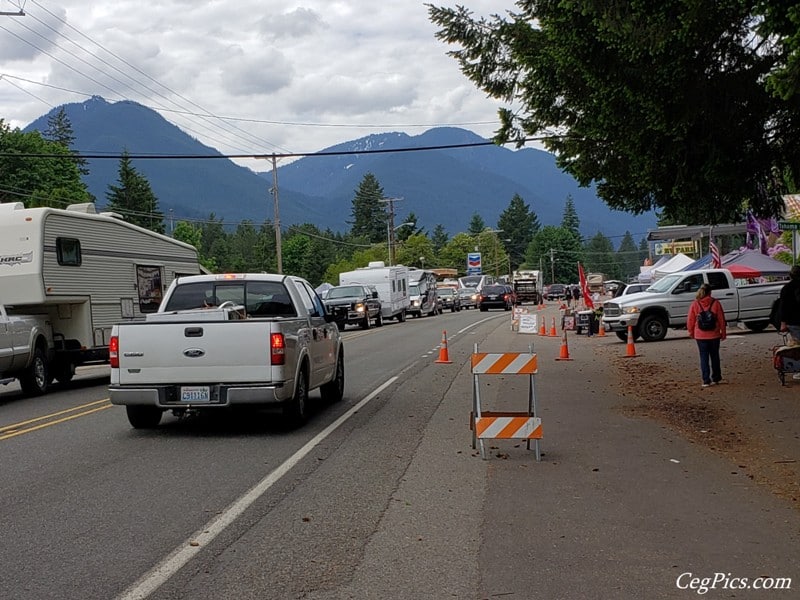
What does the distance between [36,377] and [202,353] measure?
7.83 m

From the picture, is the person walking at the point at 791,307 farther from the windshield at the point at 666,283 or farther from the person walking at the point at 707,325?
the windshield at the point at 666,283

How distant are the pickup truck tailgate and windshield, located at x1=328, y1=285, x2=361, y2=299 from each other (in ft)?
96.5

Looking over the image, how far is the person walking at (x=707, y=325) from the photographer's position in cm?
1501

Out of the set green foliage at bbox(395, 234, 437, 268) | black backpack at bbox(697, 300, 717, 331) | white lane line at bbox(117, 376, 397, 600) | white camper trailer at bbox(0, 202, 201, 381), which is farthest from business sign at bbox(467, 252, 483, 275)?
white lane line at bbox(117, 376, 397, 600)

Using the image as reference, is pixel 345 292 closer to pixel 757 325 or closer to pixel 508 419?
pixel 757 325

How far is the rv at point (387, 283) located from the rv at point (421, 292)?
5010 millimetres

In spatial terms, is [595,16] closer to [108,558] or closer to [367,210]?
[108,558]

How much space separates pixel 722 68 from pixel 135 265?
13.5m

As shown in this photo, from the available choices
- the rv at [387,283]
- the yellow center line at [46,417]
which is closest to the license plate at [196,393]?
the yellow center line at [46,417]

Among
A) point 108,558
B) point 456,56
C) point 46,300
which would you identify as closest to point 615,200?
point 456,56

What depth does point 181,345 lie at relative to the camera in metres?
10.9

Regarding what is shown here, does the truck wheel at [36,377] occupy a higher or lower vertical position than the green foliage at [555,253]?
lower

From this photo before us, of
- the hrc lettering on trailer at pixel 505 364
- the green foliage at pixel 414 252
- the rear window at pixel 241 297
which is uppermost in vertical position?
the green foliage at pixel 414 252

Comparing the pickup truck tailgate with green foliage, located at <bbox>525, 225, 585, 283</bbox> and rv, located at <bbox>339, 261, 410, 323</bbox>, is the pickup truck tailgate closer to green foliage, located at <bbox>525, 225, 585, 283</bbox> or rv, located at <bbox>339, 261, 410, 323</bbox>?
rv, located at <bbox>339, 261, 410, 323</bbox>
